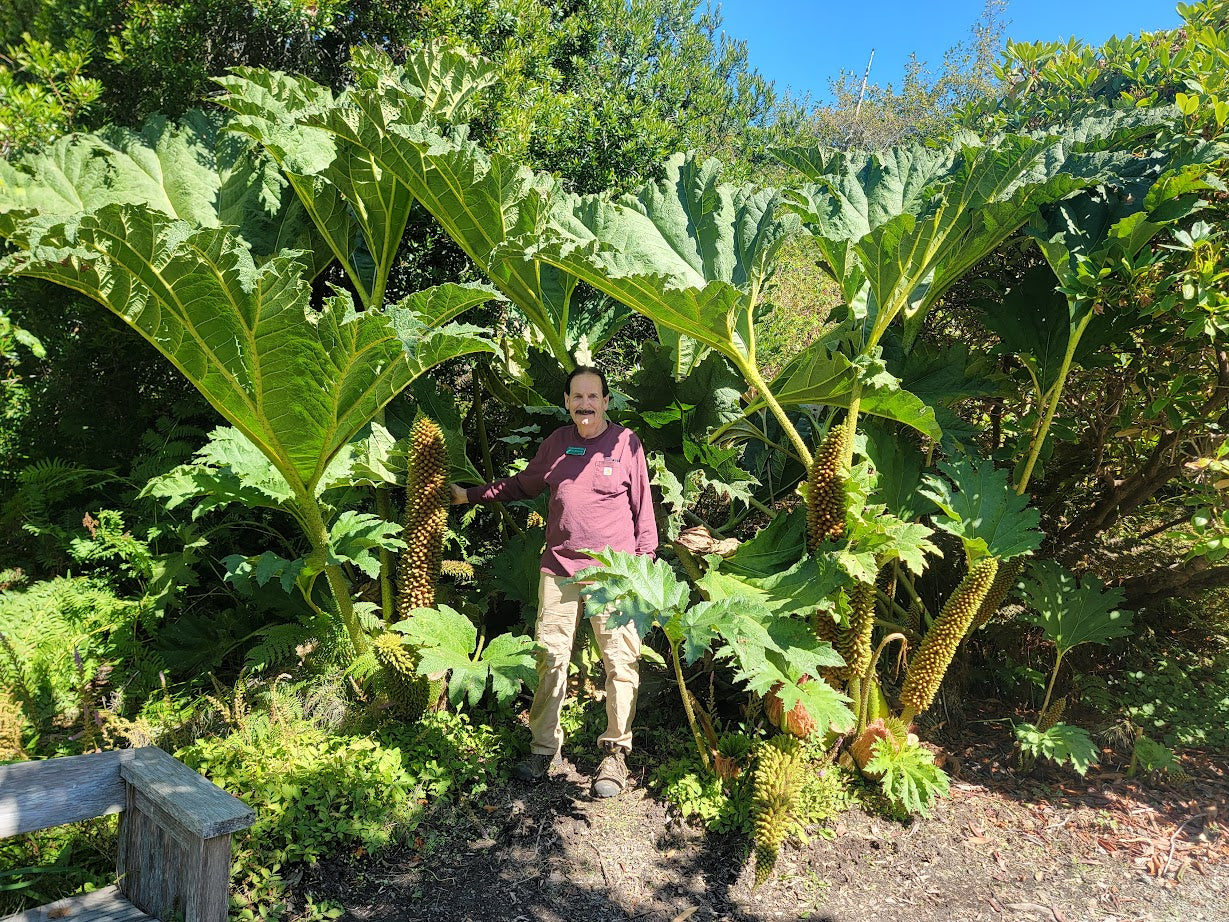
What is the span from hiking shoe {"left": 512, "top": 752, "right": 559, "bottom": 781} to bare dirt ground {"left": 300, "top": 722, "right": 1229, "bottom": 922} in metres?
0.05

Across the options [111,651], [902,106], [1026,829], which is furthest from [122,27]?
[902,106]

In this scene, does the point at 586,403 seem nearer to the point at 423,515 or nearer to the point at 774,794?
the point at 423,515

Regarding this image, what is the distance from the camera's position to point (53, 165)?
312 cm

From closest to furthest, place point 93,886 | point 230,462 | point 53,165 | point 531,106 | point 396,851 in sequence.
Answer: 1. point 93,886
2. point 396,851
3. point 230,462
4. point 53,165
5. point 531,106

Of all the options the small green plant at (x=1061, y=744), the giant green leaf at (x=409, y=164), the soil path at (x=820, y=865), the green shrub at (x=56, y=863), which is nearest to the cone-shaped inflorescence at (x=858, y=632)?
the soil path at (x=820, y=865)

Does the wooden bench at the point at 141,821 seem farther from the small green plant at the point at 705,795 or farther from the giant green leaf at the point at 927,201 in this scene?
the giant green leaf at the point at 927,201

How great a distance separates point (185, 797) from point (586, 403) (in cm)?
176

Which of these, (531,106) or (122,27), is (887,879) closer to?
(531,106)

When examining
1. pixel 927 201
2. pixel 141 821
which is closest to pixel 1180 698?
pixel 927 201

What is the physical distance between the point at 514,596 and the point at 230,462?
1300 millimetres

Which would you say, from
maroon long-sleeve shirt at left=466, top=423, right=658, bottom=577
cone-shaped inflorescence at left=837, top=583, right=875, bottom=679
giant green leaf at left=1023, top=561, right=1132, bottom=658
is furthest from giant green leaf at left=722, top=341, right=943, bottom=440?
giant green leaf at left=1023, top=561, right=1132, bottom=658

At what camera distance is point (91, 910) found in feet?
6.64

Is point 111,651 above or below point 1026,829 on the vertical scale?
above

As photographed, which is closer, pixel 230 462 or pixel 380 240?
pixel 230 462
